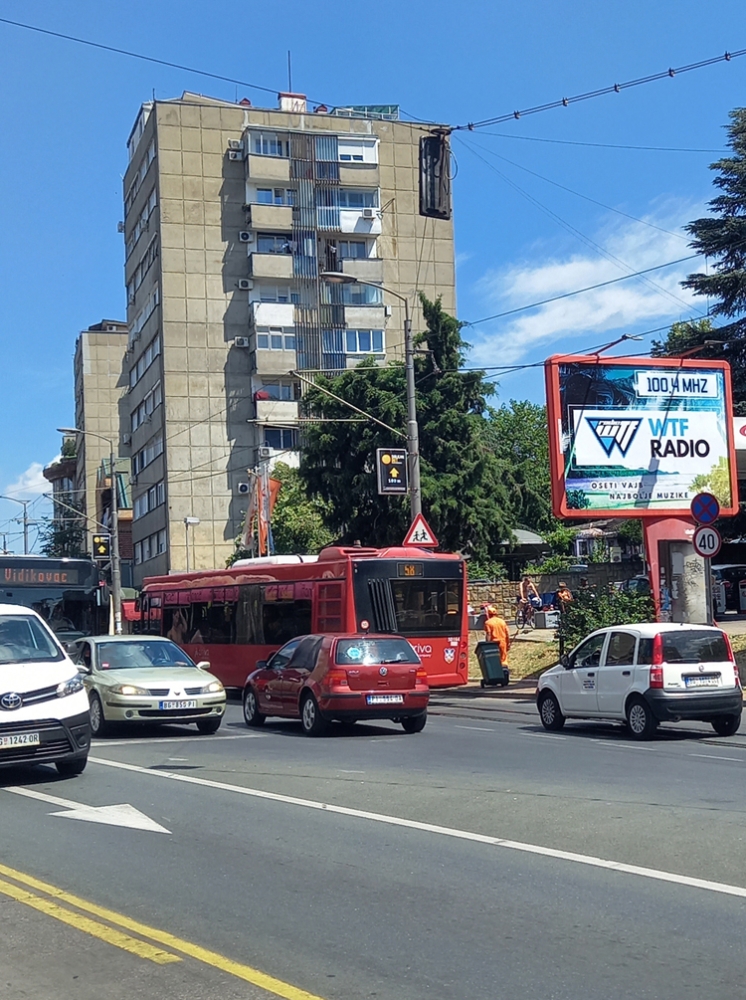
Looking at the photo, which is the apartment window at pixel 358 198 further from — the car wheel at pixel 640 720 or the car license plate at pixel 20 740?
the car license plate at pixel 20 740

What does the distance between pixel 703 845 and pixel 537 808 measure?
2020 mm

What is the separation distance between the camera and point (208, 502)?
2534 inches

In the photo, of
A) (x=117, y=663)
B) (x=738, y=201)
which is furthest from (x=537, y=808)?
(x=738, y=201)

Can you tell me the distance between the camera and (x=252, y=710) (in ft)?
66.0

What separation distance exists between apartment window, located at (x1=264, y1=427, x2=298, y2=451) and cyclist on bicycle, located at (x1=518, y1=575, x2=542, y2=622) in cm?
2479

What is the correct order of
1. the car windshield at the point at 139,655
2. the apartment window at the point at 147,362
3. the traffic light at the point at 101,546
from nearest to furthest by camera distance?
1. the car windshield at the point at 139,655
2. the traffic light at the point at 101,546
3. the apartment window at the point at 147,362

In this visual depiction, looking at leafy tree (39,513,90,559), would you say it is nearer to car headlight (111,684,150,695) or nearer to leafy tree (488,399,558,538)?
leafy tree (488,399,558,538)

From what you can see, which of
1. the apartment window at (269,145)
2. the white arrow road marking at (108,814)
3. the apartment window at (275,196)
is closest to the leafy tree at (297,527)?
the apartment window at (275,196)

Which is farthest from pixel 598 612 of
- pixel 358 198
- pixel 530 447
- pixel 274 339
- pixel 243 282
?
pixel 530 447

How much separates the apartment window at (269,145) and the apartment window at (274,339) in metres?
9.38

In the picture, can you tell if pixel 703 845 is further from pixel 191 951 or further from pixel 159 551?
pixel 159 551

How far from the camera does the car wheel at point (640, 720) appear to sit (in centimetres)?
1730

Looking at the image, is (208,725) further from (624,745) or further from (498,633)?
(498,633)

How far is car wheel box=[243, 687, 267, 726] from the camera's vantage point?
2003 centimetres
